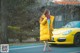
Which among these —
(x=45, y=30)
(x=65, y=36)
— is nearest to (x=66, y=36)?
(x=65, y=36)

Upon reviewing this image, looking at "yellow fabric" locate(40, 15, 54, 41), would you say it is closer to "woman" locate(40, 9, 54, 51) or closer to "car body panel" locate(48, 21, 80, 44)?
"woman" locate(40, 9, 54, 51)

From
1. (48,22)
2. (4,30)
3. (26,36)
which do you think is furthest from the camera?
(26,36)

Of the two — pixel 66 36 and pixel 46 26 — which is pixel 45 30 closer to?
pixel 46 26

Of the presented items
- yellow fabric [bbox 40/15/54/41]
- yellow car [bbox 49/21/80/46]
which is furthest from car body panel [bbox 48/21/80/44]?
yellow fabric [bbox 40/15/54/41]

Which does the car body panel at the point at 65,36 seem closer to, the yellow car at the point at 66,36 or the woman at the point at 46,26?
the yellow car at the point at 66,36

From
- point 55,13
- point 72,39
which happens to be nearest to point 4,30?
point 72,39

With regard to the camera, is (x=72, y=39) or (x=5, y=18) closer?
(x=72, y=39)

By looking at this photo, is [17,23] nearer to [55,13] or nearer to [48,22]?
[55,13]

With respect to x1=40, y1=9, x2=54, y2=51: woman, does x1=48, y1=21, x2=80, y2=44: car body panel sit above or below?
below

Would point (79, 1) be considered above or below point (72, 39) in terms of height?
above

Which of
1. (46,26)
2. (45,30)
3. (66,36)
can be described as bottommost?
(66,36)

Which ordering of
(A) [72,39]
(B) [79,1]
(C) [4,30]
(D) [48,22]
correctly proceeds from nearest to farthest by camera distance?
(D) [48,22], (A) [72,39], (C) [4,30], (B) [79,1]

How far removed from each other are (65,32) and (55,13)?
12.0 metres

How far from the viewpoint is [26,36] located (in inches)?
773
